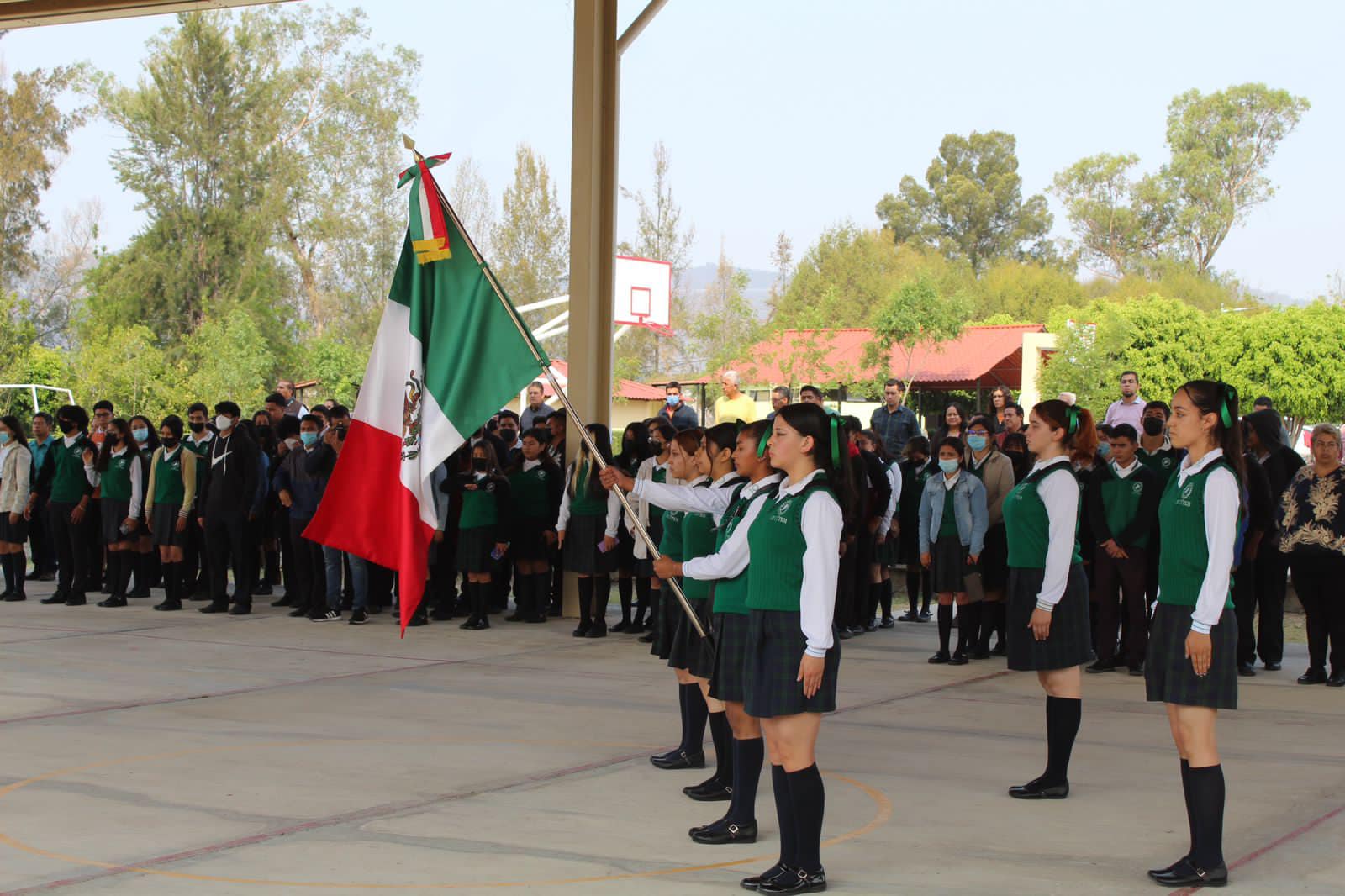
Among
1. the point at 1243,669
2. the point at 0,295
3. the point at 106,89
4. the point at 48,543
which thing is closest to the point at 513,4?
the point at 106,89

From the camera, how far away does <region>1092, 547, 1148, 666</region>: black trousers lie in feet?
33.0

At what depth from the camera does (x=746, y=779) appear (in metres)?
5.65

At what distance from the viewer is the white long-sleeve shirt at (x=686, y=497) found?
244 inches

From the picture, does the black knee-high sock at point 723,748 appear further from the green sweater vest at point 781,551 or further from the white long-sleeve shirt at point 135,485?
the white long-sleeve shirt at point 135,485

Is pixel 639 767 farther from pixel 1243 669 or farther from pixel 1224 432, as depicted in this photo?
pixel 1243 669

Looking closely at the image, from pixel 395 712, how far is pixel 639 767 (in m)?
2.11

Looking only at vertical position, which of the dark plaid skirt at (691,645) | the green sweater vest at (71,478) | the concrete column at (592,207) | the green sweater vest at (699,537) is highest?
the concrete column at (592,207)

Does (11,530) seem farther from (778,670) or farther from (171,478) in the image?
(778,670)

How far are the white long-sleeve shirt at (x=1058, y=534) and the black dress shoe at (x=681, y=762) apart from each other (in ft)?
5.91

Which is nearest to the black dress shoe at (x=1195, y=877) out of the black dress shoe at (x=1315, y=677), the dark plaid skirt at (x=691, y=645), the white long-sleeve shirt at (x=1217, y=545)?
the white long-sleeve shirt at (x=1217, y=545)

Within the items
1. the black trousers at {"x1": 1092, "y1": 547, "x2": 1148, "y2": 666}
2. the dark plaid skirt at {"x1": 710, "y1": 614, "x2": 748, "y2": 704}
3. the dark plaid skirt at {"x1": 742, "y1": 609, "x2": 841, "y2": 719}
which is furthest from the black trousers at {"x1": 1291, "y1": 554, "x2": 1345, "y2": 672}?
the dark plaid skirt at {"x1": 742, "y1": 609, "x2": 841, "y2": 719}

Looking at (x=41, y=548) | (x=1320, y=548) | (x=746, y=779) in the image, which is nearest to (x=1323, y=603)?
(x=1320, y=548)

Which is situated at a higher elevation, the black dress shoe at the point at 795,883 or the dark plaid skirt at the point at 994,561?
the dark plaid skirt at the point at 994,561

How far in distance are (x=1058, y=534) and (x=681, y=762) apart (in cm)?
209
